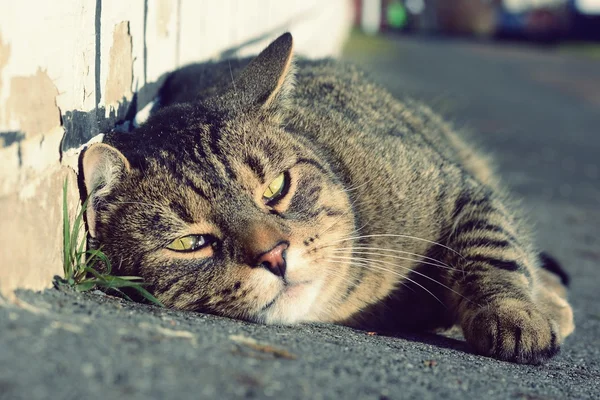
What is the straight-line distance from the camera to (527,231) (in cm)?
363

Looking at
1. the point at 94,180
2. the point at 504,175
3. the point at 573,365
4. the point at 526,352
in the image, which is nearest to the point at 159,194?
the point at 94,180

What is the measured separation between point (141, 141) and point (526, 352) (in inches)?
59.2

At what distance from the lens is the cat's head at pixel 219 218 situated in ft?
7.62

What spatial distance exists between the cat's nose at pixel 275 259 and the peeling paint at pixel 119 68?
0.90 m

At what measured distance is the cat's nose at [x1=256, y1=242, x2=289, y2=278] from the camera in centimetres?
227

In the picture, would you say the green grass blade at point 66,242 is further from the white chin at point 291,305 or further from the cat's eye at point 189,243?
the white chin at point 291,305

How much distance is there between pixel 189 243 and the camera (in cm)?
239

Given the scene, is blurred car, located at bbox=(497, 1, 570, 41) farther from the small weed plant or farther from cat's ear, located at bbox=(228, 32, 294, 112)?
the small weed plant

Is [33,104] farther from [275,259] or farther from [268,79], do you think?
[268,79]

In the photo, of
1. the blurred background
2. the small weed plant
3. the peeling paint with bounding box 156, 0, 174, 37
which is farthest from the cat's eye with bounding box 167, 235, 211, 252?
the blurred background

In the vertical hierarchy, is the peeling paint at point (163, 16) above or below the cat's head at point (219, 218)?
above

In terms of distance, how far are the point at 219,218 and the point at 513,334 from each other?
1074 millimetres

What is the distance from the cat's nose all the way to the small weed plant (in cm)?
36

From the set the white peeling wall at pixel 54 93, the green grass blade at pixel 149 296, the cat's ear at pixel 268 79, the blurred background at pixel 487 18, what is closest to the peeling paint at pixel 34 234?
the white peeling wall at pixel 54 93
